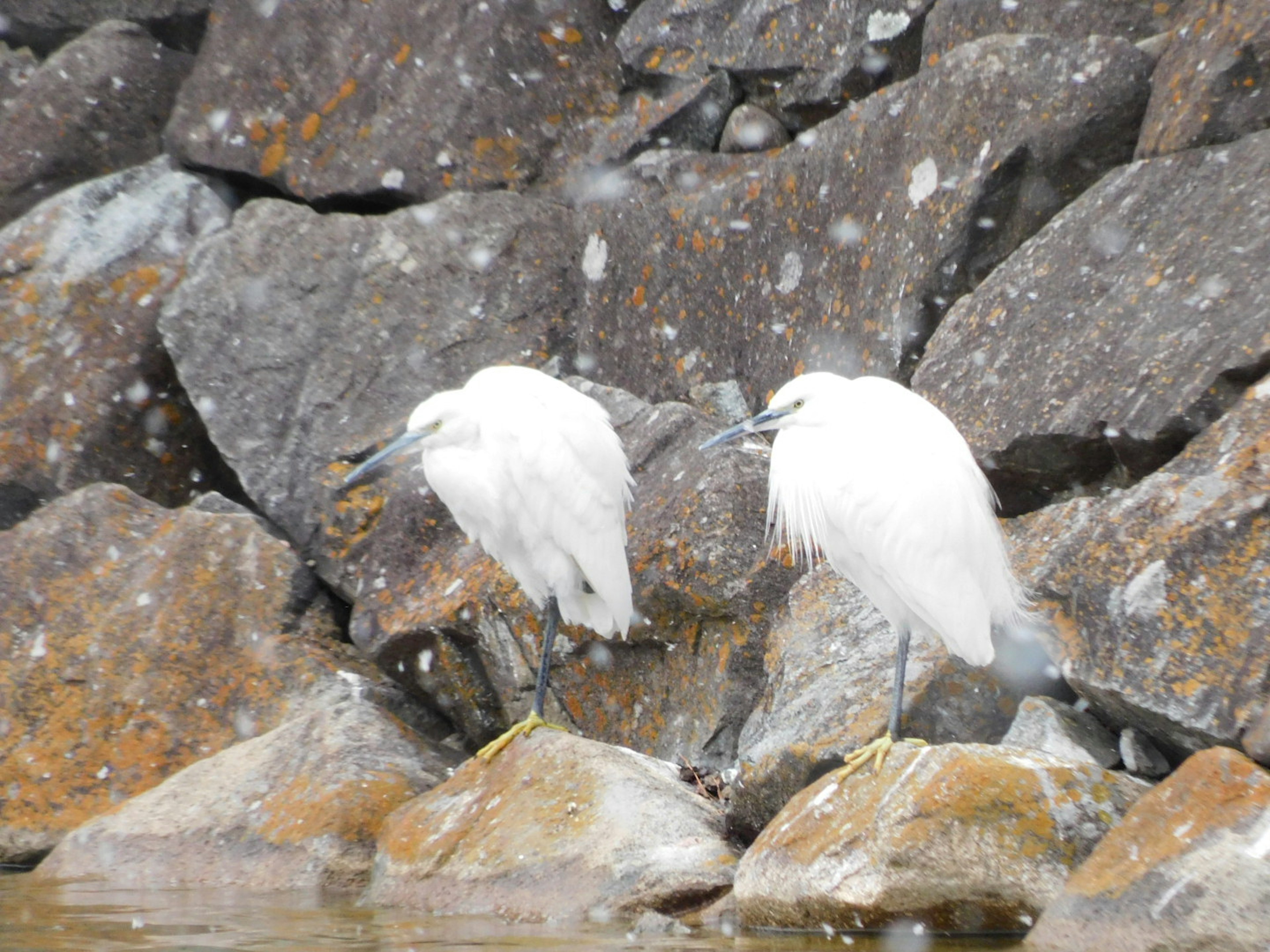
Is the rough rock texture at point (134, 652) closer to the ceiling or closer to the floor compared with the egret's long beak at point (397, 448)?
closer to the floor

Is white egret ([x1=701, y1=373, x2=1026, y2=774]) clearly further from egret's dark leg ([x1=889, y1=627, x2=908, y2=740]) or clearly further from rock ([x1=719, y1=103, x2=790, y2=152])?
rock ([x1=719, y1=103, x2=790, y2=152])

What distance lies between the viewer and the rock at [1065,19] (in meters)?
6.32

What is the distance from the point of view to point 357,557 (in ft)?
22.3

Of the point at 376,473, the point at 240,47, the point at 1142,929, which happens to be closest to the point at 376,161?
the point at 240,47

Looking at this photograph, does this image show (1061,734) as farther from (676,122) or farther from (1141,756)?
(676,122)

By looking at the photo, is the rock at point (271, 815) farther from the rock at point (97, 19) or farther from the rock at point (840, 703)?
the rock at point (97, 19)

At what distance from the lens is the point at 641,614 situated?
5746 millimetres

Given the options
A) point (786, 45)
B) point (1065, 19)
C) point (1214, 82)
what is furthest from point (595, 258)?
point (1214, 82)

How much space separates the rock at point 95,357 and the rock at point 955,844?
17.5 feet

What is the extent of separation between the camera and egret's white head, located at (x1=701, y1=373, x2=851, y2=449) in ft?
15.4

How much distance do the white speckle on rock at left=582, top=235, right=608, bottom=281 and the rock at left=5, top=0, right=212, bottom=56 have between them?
3.75m

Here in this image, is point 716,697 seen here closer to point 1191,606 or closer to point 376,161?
point 1191,606

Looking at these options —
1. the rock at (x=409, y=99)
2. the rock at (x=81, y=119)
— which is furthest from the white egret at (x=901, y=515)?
the rock at (x=81, y=119)

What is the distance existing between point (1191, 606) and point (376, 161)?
224 inches
